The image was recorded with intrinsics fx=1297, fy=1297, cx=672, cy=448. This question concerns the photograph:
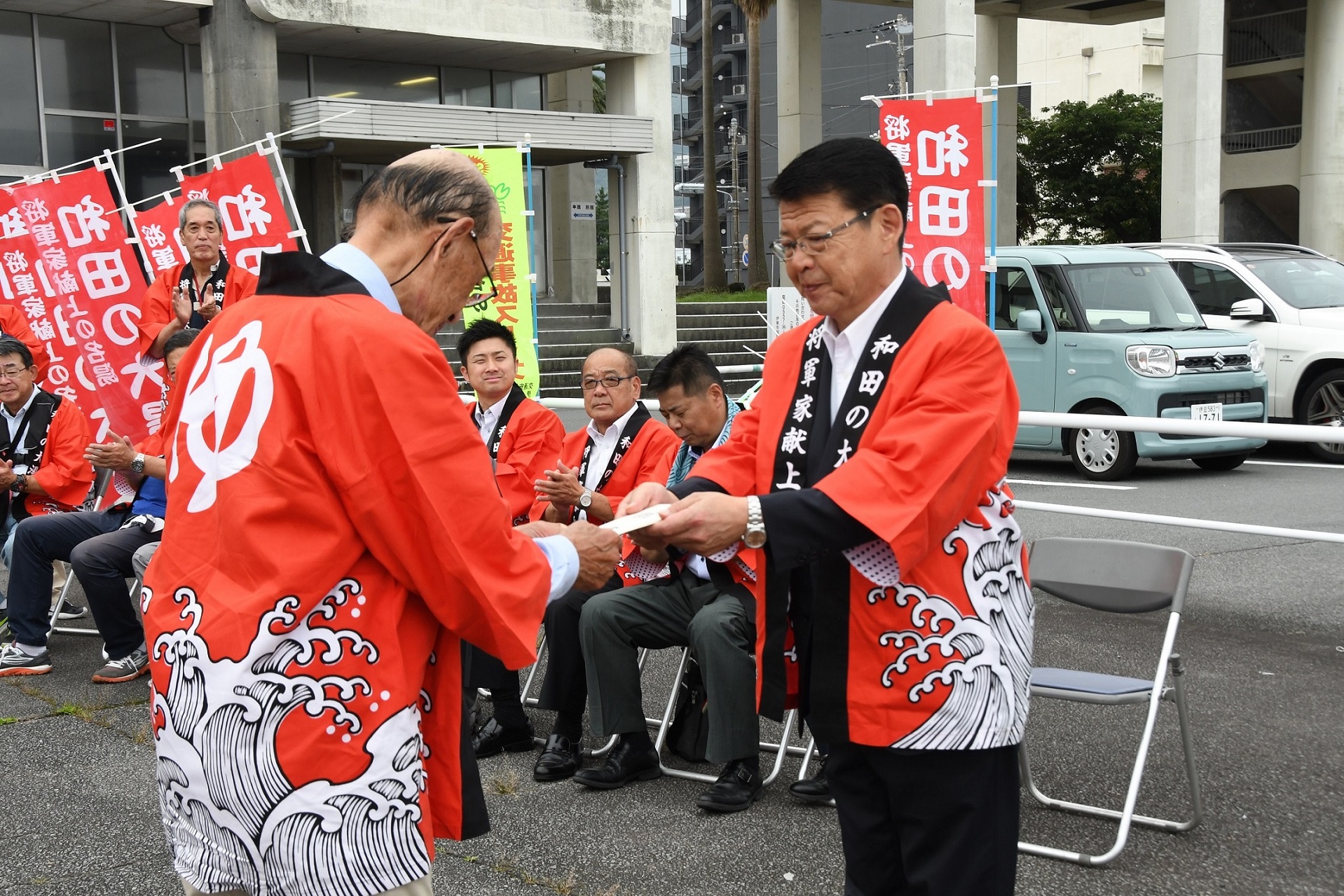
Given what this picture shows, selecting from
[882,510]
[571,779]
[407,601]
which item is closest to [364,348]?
[407,601]

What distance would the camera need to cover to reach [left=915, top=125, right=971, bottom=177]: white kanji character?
26.3 ft

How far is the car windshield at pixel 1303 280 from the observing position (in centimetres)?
1230

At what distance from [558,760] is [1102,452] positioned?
775cm

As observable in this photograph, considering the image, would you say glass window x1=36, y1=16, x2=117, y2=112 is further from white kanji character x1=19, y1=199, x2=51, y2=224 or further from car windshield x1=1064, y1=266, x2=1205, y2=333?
car windshield x1=1064, y1=266, x2=1205, y2=333

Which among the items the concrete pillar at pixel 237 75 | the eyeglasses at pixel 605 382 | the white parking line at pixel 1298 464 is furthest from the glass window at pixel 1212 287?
the concrete pillar at pixel 237 75

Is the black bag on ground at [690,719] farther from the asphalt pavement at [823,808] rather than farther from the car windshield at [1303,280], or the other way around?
Answer: the car windshield at [1303,280]

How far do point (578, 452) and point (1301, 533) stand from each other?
126 inches

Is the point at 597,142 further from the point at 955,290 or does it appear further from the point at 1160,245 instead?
the point at 955,290

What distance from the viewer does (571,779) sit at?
4828 mm

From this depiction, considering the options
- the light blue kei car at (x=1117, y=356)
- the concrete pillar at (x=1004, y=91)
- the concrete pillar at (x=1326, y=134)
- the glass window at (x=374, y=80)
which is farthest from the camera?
the concrete pillar at (x=1004, y=91)

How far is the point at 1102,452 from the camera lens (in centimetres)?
1129

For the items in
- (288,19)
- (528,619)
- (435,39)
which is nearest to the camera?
(528,619)

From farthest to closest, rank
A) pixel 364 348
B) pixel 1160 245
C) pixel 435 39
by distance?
pixel 435 39 < pixel 1160 245 < pixel 364 348

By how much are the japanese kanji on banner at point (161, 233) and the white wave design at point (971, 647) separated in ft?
28.2
